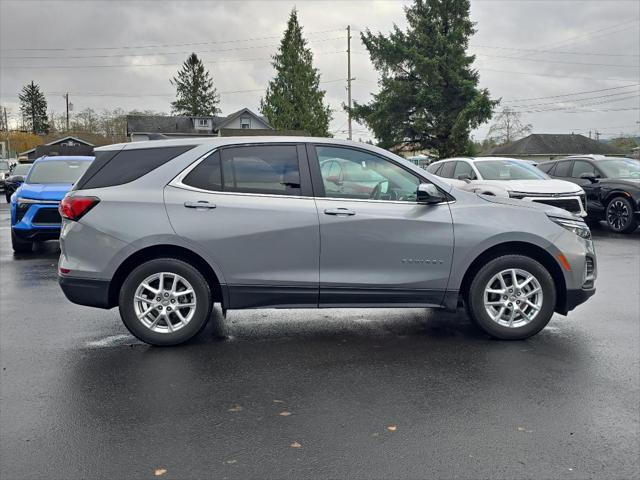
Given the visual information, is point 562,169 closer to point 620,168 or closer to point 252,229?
point 620,168

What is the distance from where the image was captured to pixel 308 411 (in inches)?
156

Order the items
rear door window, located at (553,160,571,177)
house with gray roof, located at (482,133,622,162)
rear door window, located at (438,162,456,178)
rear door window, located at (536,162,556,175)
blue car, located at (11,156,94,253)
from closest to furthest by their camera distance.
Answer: blue car, located at (11,156,94,253)
rear door window, located at (438,162,456,178)
rear door window, located at (553,160,571,177)
rear door window, located at (536,162,556,175)
house with gray roof, located at (482,133,622,162)

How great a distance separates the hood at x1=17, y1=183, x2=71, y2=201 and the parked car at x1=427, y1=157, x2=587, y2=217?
7161 millimetres

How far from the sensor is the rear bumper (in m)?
5.17

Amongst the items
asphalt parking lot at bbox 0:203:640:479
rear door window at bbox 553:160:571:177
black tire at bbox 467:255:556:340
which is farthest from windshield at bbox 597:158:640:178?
black tire at bbox 467:255:556:340

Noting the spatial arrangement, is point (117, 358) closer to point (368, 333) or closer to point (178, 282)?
point (178, 282)

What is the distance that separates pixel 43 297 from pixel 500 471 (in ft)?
20.2

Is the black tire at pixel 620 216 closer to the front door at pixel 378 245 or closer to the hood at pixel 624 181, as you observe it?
the hood at pixel 624 181

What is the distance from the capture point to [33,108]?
116m

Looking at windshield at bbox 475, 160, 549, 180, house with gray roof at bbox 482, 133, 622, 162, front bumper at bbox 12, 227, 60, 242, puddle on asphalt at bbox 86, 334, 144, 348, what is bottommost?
puddle on asphalt at bbox 86, 334, 144, 348

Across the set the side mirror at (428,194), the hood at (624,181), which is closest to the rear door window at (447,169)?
the hood at (624,181)

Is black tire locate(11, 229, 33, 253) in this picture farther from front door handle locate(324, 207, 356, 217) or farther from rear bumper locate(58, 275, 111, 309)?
front door handle locate(324, 207, 356, 217)

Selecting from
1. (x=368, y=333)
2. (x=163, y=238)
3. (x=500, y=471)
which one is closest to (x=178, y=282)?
(x=163, y=238)

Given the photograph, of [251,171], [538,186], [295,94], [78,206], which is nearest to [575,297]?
[251,171]
